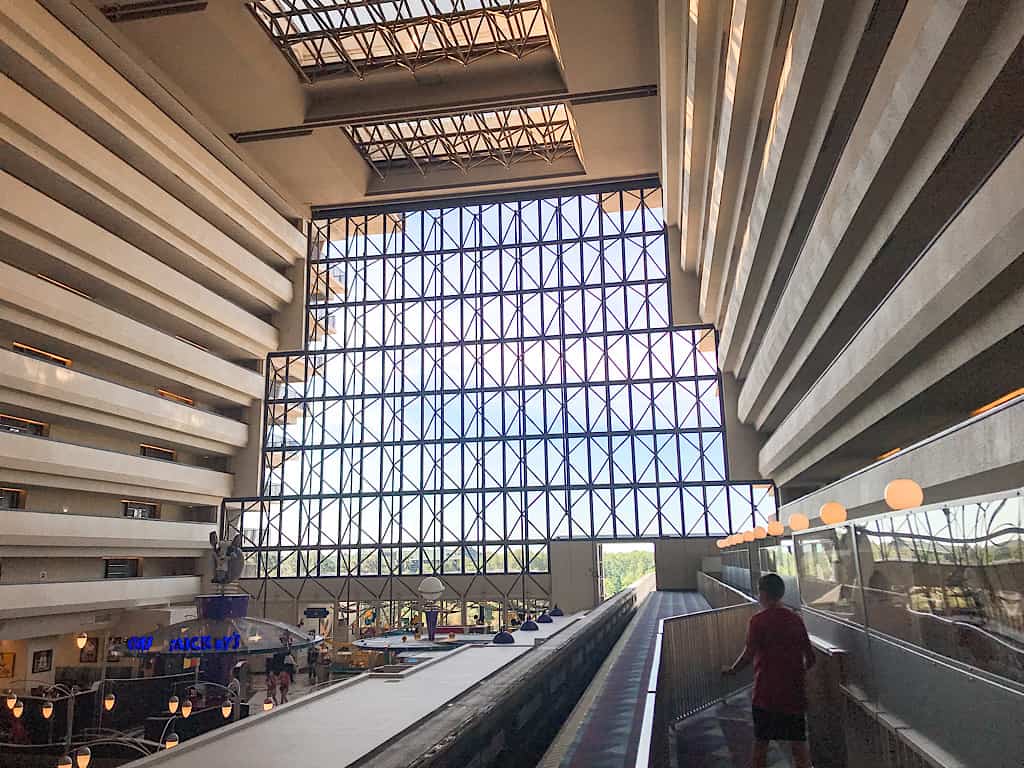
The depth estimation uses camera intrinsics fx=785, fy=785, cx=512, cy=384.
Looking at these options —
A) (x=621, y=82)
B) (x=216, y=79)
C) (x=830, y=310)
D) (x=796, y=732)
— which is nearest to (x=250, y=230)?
(x=216, y=79)

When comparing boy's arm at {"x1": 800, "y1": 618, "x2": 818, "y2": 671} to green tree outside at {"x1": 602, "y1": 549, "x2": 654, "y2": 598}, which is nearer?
boy's arm at {"x1": 800, "y1": 618, "x2": 818, "y2": 671}

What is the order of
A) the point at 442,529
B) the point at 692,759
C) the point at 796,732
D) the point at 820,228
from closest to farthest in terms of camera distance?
1. the point at 796,732
2. the point at 692,759
3. the point at 820,228
4. the point at 442,529

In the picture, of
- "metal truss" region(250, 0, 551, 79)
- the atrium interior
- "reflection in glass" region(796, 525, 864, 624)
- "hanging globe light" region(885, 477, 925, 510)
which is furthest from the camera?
"metal truss" region(250, 0, 551, 79)

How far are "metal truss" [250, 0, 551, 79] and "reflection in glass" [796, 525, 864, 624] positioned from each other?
23.1m

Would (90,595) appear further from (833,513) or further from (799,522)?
(833,513)

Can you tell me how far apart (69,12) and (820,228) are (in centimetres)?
2423

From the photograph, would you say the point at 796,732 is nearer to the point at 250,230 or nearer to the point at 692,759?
the point at 692,759

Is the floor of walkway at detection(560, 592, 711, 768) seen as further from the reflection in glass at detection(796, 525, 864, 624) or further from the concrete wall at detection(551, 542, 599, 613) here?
the concrete wall at detection(551, 542, 599, 613)

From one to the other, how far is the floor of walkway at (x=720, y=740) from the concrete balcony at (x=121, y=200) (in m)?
24.4

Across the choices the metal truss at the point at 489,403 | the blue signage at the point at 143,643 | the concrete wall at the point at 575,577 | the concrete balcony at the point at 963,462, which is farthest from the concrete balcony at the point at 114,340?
the concrete balcony at the point at 963,462

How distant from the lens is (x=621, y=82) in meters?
28.3

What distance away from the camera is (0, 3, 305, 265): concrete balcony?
77.3 ft

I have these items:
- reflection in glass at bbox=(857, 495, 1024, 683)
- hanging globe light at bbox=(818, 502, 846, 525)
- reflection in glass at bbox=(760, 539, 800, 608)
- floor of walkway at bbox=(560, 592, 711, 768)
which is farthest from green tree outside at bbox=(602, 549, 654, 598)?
reflection in glass at bbox=(857, 495, 1024, 683)

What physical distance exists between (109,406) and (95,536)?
15.3ft
